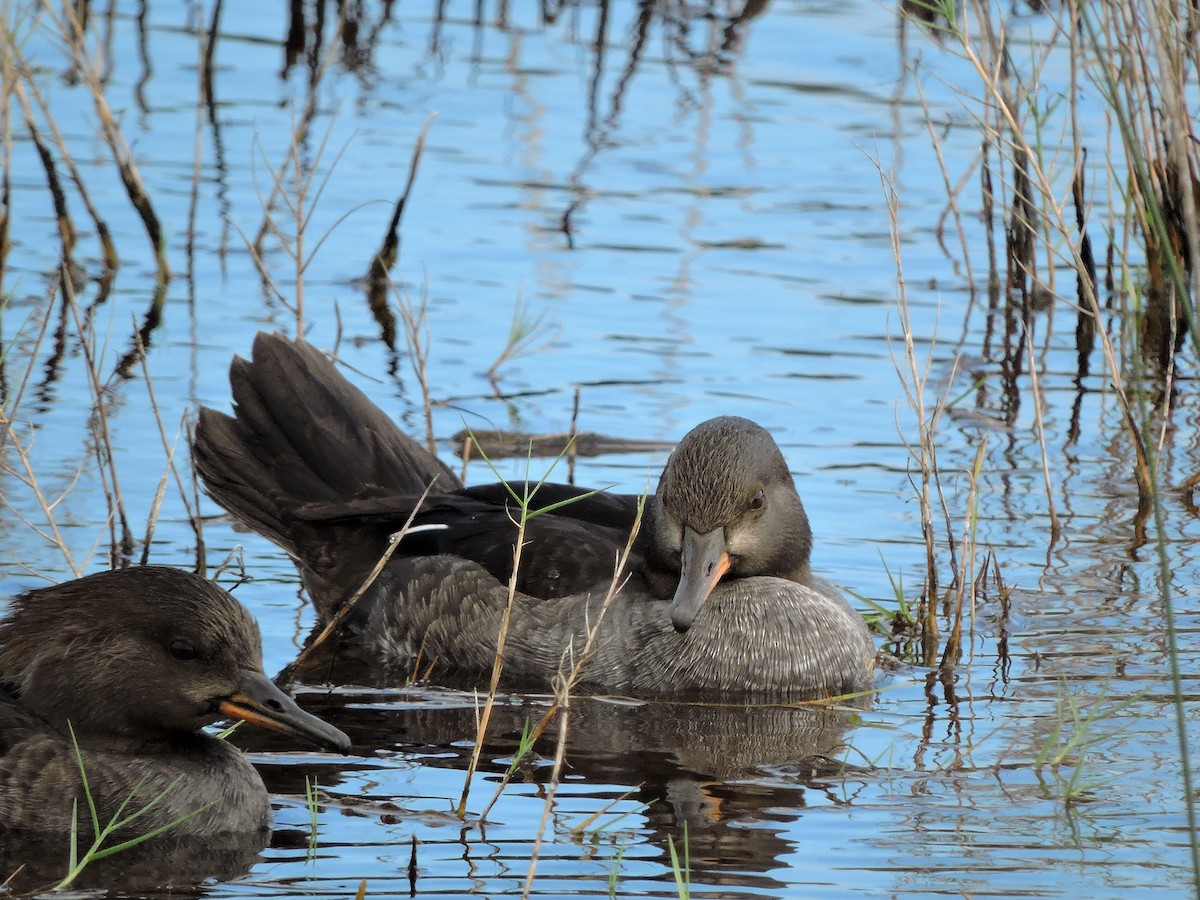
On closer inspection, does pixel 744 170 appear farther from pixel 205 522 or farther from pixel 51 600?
pixel 51 600

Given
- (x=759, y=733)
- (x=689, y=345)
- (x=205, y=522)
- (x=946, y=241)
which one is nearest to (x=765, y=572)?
(x=759, y=733)

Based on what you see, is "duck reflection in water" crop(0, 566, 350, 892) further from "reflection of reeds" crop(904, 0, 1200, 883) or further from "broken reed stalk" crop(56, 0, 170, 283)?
"broken reed stalk" crop(56, 0, 170, 283)

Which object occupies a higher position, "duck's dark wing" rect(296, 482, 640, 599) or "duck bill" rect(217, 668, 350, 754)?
"duck bill" rect(217, 668, 350, 754)

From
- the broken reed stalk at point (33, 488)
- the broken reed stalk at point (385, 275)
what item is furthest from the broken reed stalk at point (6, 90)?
the broken reed stalk at point (385, 275)

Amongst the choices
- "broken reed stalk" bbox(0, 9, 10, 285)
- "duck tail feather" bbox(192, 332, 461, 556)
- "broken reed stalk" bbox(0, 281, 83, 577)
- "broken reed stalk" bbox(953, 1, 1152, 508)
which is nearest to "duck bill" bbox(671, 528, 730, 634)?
"duck tail feather" bbox(192, 332, 461, 556)

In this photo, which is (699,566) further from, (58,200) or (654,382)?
(58,200)

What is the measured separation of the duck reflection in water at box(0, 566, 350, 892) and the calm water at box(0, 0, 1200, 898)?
301 mm

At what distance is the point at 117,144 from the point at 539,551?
14.4 ft

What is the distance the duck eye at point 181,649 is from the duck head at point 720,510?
200 centimetres

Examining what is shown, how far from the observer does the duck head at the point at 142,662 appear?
6090 mm

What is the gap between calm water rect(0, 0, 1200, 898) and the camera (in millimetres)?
6129

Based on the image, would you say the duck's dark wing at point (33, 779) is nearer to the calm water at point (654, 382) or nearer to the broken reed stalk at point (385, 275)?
the calm water at point (654, 382)

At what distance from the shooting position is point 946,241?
1327cm

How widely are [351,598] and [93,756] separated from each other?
1976mm
